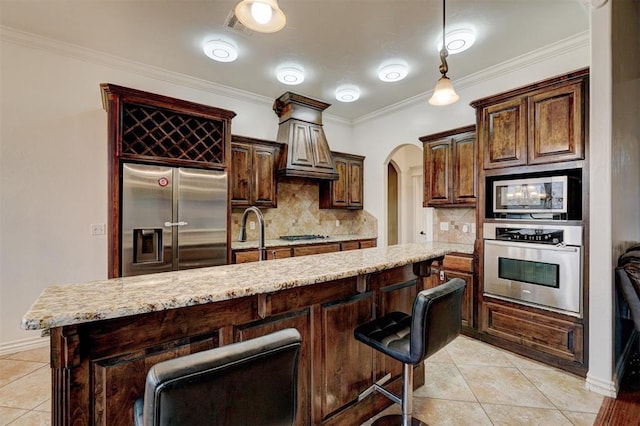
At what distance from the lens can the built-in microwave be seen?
2.54m

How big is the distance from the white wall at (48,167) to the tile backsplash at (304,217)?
66.2 inches

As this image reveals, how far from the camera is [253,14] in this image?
1763 mm

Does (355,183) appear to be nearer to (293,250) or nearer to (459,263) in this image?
(293,250)

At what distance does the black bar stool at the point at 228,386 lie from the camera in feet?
2.44

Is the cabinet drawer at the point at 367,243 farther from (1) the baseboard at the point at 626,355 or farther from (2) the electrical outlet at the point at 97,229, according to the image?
(2) the electrical outlet at the point at 97,229

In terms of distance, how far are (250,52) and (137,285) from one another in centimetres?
281

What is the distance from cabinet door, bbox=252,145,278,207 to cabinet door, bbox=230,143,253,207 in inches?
3.5

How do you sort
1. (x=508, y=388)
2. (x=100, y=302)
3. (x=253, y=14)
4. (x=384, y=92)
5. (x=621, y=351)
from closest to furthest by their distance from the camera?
→ (x=100, y=302), (x=253, y=14), (x=508, y=388), (x=621, y=351), (x=384, y=92)

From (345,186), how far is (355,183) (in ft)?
0.80

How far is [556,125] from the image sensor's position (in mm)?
2578

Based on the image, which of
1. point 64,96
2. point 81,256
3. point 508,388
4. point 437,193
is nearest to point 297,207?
point 437,193

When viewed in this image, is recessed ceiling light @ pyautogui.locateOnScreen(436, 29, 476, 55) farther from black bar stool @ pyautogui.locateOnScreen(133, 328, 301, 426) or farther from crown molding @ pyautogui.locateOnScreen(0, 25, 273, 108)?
black bar stool @ pyautogui.locateOnScreen(133, 328, 301, 426)

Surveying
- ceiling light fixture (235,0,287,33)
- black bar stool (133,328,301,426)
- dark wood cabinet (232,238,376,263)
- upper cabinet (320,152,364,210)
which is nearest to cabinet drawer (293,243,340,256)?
dark wood cabinet (232,238,376,263)

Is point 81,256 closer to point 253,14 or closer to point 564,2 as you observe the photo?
point 253,14
